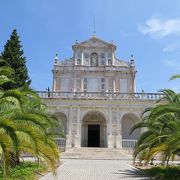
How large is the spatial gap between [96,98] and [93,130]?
5.01 metres

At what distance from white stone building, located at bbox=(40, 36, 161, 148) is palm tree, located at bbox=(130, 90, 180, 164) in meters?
14.9

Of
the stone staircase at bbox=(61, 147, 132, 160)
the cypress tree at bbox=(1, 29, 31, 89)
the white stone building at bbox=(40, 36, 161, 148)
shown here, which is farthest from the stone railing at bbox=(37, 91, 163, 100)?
the stone staircase at bbox=(61, 147, 132, 160)

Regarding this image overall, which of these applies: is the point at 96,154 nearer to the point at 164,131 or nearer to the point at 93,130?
the point at 93,130

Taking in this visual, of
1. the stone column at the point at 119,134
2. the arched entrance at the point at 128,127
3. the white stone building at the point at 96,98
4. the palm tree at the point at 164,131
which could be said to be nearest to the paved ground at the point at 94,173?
the palm tree at the point at 164,131

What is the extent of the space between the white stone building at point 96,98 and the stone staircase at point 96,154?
1806 mm

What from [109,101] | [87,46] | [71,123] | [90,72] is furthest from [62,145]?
[87,46]

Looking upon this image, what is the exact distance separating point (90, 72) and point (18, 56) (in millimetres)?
11529

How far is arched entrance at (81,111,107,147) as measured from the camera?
34772mm

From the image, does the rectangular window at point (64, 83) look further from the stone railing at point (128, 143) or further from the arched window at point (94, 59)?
the stone railing at point (128, 143)

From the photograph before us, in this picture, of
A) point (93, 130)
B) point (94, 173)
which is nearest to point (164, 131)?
point (94, 173)

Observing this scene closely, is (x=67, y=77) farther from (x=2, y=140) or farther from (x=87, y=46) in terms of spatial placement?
(x=2, y=140)

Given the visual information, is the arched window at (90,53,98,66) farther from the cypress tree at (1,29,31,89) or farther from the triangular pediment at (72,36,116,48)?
the cypress tree at (1,29,31,89)

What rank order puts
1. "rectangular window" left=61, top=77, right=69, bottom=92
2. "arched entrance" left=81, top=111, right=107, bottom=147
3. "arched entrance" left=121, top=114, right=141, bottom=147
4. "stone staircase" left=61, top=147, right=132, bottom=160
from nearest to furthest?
"stone staircase" left=61, top=147, right=132, bottom=160 < "arched entrance" left=121, top=114, right=141, bottom=147 < "arched entrance" left=81, top=111, right=107, bottom=147 < "rectangular window" left=61, top=77, right=69, bottom=92

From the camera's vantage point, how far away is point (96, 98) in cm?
3291
